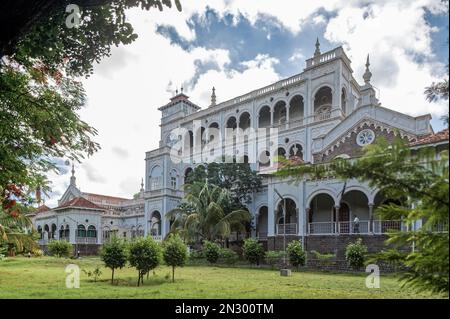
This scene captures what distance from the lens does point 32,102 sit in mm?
5844

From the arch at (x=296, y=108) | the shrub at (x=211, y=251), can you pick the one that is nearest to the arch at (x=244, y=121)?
the arch at (x=296, y=108)

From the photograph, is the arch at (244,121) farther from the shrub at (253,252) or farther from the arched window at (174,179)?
the shrub at (253,252)

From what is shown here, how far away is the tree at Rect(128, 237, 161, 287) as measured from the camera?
1116cm

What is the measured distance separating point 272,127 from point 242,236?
8.19m

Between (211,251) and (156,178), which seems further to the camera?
(156,178)

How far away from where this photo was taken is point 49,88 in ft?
22.7

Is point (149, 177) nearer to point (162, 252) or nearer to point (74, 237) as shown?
point (74, 237)

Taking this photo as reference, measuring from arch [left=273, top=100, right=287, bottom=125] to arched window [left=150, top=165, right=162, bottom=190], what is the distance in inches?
416

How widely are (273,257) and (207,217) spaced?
4.64 meters

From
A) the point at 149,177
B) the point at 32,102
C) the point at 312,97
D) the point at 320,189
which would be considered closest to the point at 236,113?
the point at 312,97

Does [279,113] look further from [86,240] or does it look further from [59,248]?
[86,240]

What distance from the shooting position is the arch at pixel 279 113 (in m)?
28.9

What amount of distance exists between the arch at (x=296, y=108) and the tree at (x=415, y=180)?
25.4m

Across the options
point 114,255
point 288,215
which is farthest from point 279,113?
point 114,255
